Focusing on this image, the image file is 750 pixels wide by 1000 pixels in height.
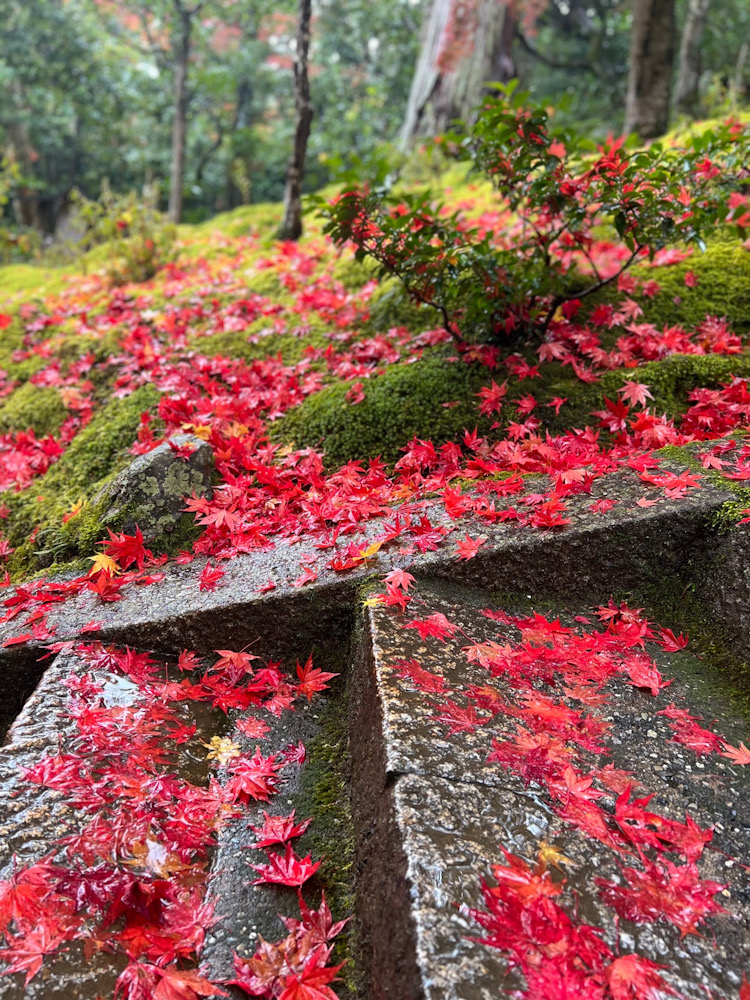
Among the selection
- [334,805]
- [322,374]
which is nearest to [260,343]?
[322,374]

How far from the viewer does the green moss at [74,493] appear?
2.93 meters

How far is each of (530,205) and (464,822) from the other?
3.04 meters

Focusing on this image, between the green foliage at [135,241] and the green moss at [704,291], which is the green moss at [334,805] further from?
the green foliage at [135,241]

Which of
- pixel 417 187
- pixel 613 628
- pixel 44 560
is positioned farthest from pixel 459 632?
pixel 417 187

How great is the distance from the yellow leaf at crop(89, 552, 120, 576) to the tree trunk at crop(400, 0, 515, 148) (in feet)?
26.5

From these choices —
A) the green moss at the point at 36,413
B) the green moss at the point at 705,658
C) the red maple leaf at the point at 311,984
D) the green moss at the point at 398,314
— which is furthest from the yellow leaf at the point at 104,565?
the green moss at the point at 398,314

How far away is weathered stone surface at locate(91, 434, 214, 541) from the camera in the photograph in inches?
112

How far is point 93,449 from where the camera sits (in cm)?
362

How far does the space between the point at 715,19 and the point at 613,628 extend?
52.8 ft

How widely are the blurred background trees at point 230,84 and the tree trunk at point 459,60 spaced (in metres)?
2.09

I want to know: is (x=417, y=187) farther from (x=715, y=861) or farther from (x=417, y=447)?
(x=715, y=861)


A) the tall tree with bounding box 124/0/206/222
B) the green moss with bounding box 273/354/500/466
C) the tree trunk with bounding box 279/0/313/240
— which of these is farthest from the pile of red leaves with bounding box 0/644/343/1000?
the tall tree with bounding box 124/0/206/222

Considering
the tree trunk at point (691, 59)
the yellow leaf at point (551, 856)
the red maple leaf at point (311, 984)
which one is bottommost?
the red maple leaf at point (311, 984)

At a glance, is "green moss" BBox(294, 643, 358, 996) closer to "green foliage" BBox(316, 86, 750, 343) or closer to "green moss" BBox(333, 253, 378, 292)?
"green foliage" BBox(316, 86, 750, 343)
